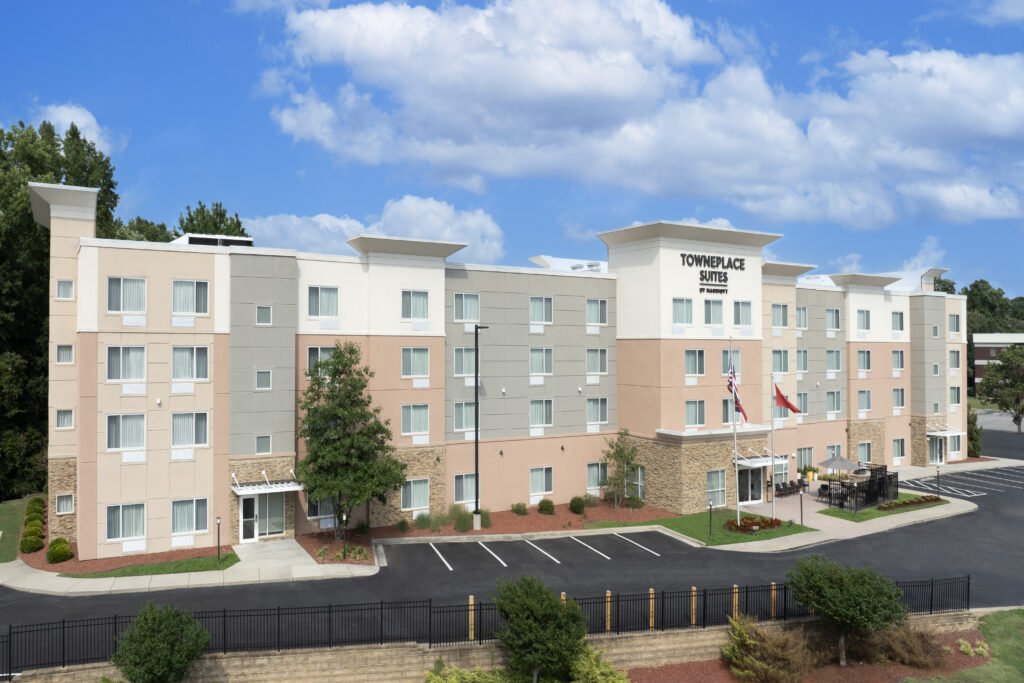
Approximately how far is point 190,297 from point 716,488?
92.4 ft

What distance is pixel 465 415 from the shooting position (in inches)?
1470

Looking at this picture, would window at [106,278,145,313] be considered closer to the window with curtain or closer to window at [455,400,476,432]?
the window with curtain

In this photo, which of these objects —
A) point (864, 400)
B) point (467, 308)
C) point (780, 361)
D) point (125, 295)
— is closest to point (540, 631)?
point (467, 308)

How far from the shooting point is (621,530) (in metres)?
35.3

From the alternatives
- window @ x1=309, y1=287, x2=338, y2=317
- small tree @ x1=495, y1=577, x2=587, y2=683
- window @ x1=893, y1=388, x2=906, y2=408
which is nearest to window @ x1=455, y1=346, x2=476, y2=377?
window @ x1=309, y1=287, x2=338, y2=317

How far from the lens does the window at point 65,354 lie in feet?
107

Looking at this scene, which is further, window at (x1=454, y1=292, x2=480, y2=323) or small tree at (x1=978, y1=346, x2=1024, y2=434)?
small tree at (x1=978, y1=346, x2=1024, y2=434)

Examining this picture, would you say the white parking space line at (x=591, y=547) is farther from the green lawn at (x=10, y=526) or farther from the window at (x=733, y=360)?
the green lawn at (x=10, y=526)

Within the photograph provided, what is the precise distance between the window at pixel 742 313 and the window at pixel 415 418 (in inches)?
723

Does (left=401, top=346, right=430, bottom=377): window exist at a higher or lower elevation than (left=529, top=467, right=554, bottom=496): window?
higher

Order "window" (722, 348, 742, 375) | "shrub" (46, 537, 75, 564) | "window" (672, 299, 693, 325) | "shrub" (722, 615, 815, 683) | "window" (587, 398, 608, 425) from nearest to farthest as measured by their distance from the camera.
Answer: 1. "shrub" (722, 615, 815, 683)
2. "shrub" (46, 537, 75, 564)
3. "window" (672, 299, 693, 325)
4. "window" (722, 348, 742, 375)
5. "window" (587, 398, 608, 425)

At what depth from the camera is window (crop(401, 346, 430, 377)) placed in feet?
116

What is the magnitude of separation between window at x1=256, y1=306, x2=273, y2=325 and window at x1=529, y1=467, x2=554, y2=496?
15.8 m

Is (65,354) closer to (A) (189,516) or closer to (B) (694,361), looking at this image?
(A) (189,516)
